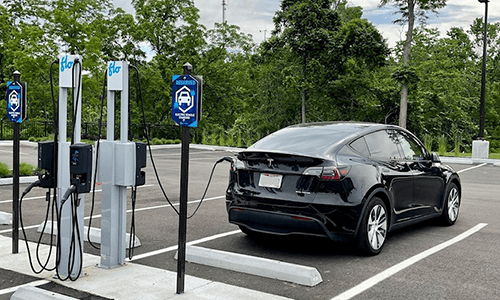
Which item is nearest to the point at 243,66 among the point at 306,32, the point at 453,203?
the point at 306,32

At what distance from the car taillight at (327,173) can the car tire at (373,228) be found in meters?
0.48

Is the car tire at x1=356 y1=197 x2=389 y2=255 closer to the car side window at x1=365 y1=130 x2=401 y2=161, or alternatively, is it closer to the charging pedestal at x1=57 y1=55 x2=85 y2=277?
the car side window at x1=365 y1=130 x2=401 y2=161

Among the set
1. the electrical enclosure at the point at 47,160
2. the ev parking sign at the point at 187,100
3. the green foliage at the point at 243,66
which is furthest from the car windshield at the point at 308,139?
the green foliage at the point at 243,66

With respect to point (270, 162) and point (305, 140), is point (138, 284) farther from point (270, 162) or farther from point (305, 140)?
point (305, 140)

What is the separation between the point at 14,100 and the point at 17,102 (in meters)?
0.07

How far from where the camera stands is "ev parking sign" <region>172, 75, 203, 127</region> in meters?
4.47

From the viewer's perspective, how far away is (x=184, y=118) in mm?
4523

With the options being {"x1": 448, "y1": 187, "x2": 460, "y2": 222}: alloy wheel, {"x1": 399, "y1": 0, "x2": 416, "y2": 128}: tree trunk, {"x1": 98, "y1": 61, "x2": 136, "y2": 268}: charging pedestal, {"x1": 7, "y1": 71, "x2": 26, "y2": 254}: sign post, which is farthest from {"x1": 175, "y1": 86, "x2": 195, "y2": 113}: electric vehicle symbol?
{"x1": 399, "y1": 0, "x2": 416, "y2": 128}: tree trunk

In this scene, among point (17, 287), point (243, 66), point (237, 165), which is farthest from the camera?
point (243, 66)

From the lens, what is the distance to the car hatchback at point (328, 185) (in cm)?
580

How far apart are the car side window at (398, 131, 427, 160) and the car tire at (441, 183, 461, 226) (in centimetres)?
77

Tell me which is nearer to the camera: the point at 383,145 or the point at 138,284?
the point at 138,284

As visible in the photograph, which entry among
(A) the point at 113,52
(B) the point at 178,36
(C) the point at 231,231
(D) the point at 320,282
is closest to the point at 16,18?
(A) the point at 113,52

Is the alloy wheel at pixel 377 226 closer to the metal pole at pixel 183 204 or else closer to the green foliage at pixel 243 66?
the metal pole at pixel 183 204
